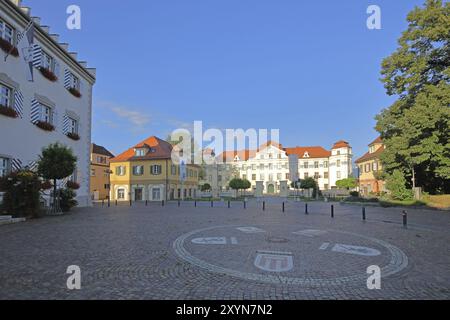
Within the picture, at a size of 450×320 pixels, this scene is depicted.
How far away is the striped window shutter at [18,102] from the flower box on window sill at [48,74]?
318 cm

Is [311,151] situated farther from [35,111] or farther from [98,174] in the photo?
[35,111]

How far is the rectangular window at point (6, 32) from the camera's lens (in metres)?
17.3

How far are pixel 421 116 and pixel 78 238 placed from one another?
83.9 ft

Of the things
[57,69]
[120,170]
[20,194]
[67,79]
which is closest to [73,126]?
[67,79]

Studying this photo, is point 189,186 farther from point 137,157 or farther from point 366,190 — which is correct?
point 366,190

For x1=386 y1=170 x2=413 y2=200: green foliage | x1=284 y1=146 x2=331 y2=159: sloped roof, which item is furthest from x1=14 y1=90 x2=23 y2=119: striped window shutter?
x1=284 y1=146 x2=331 y2=159: sloped roof

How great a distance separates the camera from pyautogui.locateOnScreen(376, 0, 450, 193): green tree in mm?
24188

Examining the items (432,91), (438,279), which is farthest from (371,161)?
(438,279)

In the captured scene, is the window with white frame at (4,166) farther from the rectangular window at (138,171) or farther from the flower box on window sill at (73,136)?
the rectangular window at (138,171)

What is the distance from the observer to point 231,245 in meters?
9.17

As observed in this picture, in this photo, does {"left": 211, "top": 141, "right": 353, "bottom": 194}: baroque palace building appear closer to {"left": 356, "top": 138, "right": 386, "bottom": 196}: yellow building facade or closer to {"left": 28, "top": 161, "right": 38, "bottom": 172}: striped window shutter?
{"left": 356, "top": 138, "right": 386, "bottom": 196}: yellow building facade

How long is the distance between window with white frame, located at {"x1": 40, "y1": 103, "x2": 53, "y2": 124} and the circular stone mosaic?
16.7 meters

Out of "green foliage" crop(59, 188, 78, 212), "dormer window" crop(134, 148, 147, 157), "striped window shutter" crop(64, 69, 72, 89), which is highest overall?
"striped window shutter" crop(64, 69, 72, 89)

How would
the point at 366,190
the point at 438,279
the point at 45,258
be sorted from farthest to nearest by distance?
the point at 366,190 → the point at 45,258 → the point at 438,279
